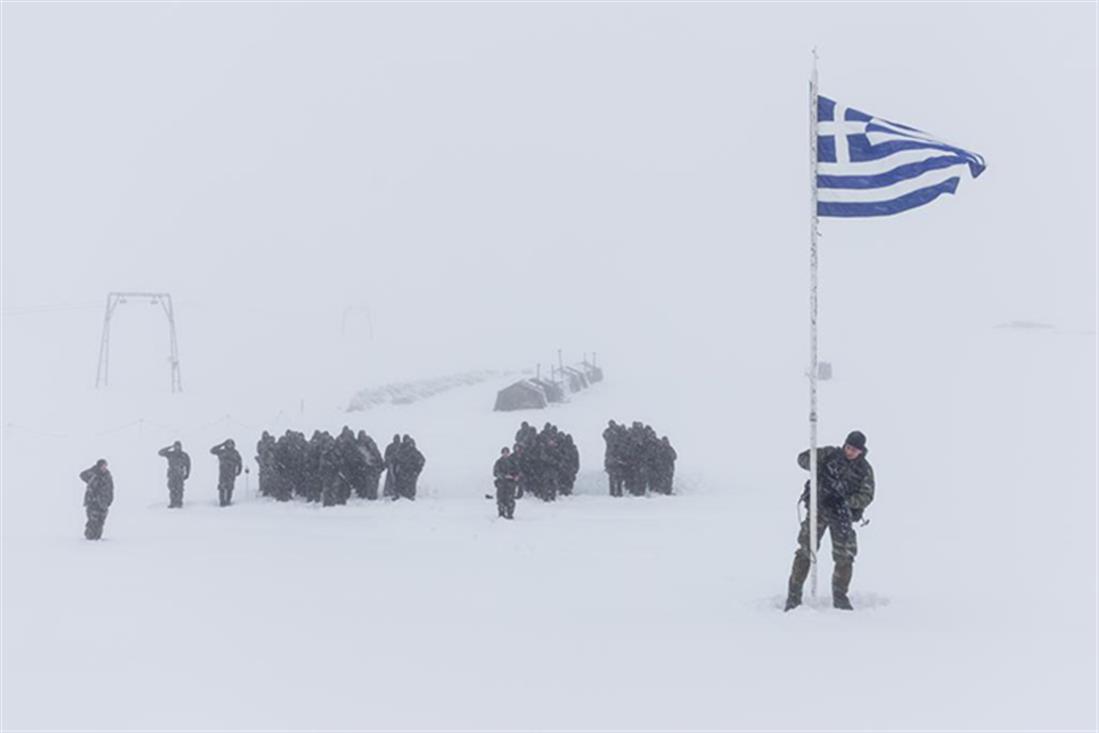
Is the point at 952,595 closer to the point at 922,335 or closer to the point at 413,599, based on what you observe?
the point at 413,599

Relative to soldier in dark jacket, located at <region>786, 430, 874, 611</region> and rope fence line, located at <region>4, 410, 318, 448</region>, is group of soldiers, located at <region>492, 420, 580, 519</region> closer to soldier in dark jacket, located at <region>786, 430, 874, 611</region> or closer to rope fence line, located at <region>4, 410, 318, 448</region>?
soldier in dark jacket, located at <region>786, 430, 874, 611</region>

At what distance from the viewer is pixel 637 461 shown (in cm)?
2331

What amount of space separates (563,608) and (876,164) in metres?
6.03

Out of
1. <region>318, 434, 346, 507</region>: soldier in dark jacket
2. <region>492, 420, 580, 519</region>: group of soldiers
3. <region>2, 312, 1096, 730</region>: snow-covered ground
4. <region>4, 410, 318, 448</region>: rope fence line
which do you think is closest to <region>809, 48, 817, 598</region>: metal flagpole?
<region>2, 312, 1096, 730</region>: snow-covered ground

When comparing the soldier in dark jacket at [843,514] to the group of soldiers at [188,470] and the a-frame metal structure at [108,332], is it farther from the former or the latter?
the a-frame metal structure at [108,332]

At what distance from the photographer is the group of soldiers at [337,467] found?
22.0m

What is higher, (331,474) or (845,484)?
(845,484)

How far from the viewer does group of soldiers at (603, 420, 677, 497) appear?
2323cm

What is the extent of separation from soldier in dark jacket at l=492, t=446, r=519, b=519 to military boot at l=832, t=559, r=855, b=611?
972 centimetres

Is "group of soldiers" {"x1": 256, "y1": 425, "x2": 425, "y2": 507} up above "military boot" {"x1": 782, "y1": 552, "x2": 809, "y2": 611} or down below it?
above

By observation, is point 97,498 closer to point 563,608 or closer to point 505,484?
point 505,484

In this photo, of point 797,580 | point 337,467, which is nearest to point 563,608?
point 797,580

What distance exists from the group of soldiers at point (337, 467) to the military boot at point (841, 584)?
13845mm

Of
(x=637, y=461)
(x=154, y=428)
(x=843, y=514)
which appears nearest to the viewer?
(x=843, y=514)
